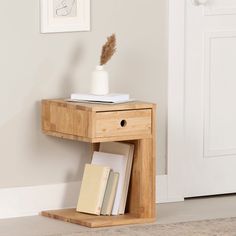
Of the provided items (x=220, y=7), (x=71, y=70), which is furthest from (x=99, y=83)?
(x=220, y=7)

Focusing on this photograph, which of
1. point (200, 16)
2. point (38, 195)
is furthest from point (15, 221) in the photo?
point (200, 16)

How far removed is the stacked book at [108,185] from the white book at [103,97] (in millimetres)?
249

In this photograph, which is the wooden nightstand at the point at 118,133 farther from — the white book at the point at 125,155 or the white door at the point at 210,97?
the white door at the point at 210,97

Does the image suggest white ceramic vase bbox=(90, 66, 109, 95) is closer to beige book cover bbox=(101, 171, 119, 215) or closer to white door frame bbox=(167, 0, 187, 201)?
beige book cover bbox=(101, 171, 119, 215)

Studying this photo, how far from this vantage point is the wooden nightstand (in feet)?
14.7

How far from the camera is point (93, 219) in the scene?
4605 mm

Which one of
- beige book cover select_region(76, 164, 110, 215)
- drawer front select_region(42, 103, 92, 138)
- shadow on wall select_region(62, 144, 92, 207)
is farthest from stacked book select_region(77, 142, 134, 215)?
drawer front select_region(42, 103, 92, 138)

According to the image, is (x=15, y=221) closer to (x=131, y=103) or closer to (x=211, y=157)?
(x=131, y=103)

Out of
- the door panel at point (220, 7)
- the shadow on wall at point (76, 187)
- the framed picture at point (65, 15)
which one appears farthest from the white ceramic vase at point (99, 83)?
the door panel at point (220, 7)

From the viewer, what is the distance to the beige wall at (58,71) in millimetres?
4656

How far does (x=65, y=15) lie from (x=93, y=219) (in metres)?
0.98

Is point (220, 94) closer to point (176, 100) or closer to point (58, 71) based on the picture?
point (176, 100)

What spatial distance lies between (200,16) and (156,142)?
0.68 metres

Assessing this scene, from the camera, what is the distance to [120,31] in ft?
16.1
